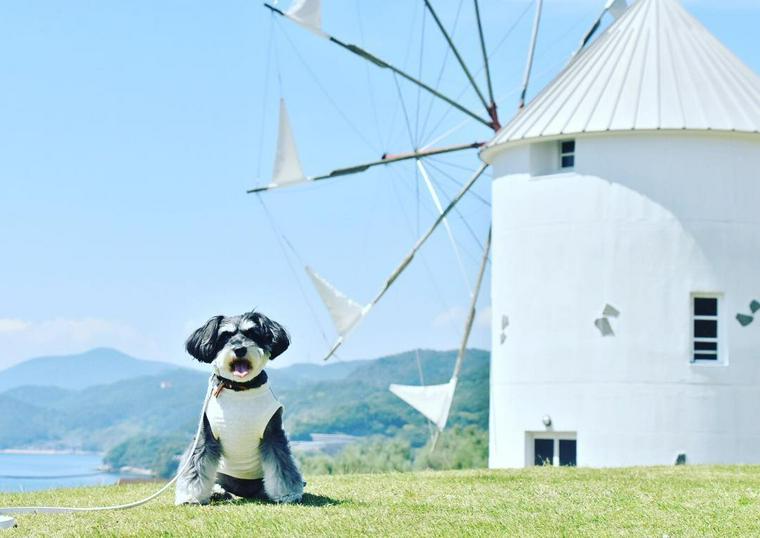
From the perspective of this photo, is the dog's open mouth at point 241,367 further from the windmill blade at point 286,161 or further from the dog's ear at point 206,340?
the windmill blade at point 286,161

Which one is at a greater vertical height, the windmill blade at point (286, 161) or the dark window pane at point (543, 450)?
the windmill blade at point (286, 161)

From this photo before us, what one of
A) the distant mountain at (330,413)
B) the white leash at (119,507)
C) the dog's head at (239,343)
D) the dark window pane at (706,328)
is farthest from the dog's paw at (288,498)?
the distant mountain at (330,413)

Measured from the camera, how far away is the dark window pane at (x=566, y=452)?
80.1ft

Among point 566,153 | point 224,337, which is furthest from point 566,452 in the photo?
point 224,337

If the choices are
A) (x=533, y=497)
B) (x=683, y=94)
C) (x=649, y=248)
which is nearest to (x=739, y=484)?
(x=533, y=497)

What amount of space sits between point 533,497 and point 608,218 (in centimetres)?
1085

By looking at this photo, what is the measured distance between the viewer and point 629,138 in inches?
943

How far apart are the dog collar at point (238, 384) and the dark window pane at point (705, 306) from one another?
13411mm

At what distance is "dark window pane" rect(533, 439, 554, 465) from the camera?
2478cm

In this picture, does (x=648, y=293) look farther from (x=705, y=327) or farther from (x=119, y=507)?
(x=119, y=507)

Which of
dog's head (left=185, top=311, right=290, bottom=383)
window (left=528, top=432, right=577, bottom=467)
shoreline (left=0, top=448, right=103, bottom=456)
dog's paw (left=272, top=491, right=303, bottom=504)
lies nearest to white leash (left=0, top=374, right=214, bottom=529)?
dog's head (left=185, top=311, right=290, bottom=383)

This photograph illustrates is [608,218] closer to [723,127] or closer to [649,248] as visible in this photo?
[649,248]

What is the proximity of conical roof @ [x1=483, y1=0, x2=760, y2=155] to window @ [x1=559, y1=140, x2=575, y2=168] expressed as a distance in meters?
0.50

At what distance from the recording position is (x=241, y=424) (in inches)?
463
